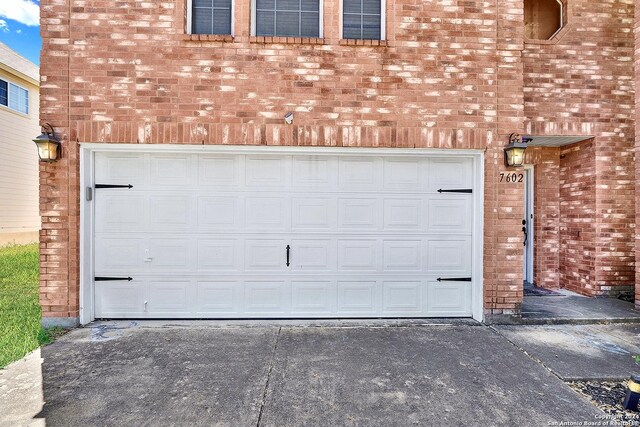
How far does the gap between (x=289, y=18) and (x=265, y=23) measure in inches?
13.5

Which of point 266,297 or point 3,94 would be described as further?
point 3,94

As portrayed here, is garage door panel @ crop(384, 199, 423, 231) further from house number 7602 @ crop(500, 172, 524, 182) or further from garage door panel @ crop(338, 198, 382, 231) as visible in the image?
house number 7602 @ crop(500, 172, 524, 182)

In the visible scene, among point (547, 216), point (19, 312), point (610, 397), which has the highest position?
point (547, 216)

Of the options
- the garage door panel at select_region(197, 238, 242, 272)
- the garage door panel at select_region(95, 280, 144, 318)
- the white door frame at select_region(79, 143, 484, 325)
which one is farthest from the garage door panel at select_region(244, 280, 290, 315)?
the white door frame at select_region(79, 143, 484, 325)

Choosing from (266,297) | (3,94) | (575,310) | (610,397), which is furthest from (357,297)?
(3,94)

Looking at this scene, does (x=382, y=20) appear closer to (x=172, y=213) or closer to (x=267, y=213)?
(x=267, y=213)

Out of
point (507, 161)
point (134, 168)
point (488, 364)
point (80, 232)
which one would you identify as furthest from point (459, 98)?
point (80, 232)

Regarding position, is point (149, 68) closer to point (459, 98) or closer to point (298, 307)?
point (298, 307)

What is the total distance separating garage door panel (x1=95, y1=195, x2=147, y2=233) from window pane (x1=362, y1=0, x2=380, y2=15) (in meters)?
4.08

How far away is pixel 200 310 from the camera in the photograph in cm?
467

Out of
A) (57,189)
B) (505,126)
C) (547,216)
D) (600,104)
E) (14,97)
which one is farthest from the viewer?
(14,97)

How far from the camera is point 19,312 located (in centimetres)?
486

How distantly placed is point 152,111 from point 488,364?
16.4 ft

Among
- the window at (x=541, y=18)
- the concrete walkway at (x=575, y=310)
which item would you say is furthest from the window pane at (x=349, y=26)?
the concrete walkway at (x=575, y=310)
